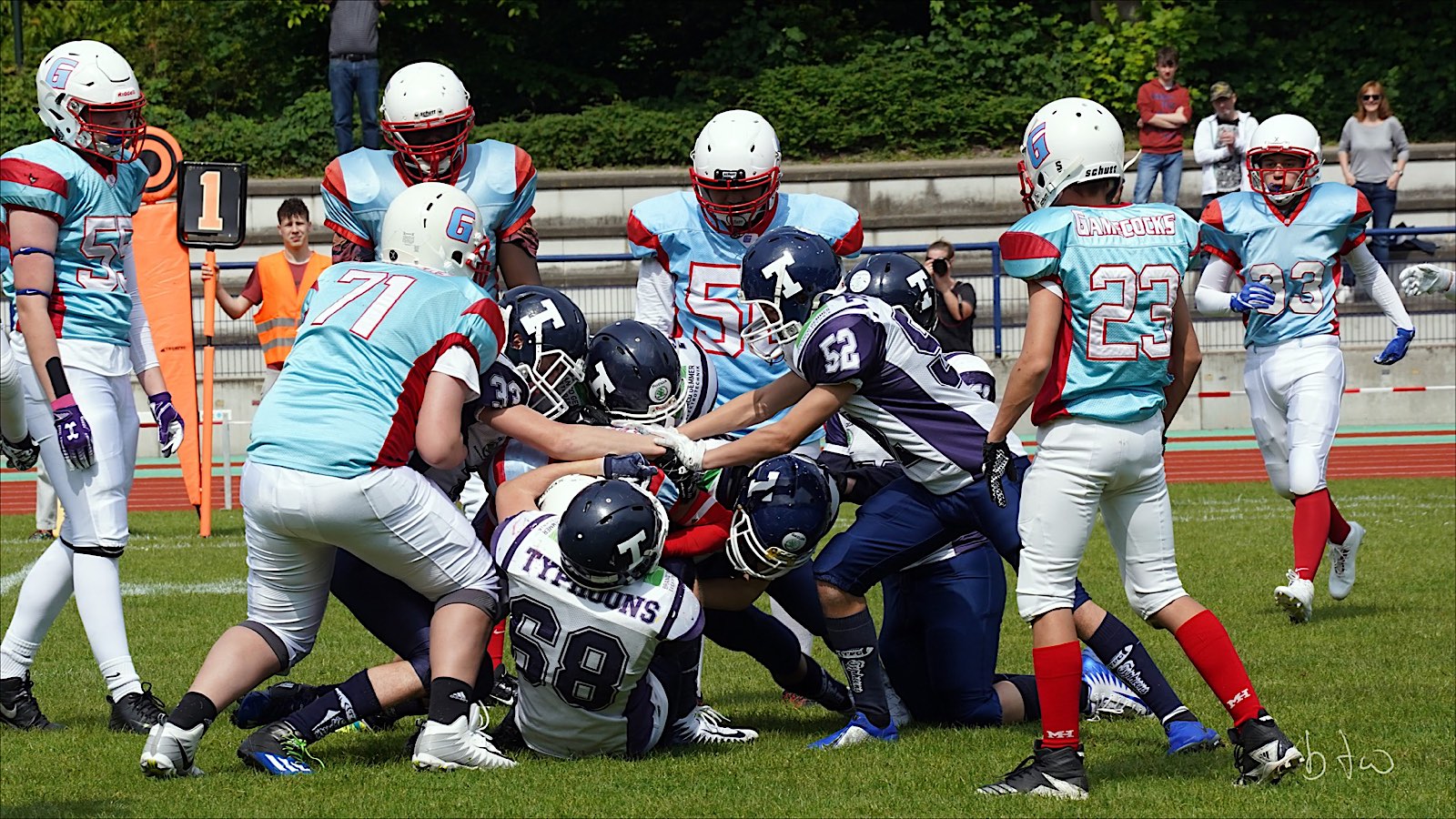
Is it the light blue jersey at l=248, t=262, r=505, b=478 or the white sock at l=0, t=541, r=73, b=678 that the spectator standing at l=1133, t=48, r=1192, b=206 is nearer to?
the white sock at l=0, t=541, r=73, b=678

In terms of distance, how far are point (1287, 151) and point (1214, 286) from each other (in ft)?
2.32

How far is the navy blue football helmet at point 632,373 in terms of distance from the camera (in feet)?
18.0

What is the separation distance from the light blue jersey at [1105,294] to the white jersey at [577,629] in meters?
1.27

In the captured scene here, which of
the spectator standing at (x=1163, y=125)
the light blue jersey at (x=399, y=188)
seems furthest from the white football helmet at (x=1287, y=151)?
the spectator standing at (x=1163, y=125)

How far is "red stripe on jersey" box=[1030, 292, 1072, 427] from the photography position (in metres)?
5.07

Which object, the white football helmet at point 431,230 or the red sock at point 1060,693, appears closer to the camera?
the red sock at point 1060,693

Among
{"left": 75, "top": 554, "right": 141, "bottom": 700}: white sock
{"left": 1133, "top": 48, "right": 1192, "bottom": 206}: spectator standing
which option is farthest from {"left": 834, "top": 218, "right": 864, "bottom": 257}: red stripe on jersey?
{"left": 1133, "top": 48, "right": 1192, "bottom": 206}: spectator standing

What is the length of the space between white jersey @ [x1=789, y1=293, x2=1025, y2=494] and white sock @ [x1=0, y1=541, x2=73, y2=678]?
2733 millimetres

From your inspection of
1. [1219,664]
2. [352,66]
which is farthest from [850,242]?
[352,66]

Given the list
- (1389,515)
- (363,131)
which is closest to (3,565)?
(363,131)

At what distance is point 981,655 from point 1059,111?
6.20 feet

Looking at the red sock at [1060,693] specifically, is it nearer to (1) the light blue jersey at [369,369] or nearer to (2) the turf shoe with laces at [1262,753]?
(2) the turf shoe with laces at [1262,753]

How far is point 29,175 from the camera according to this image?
614 cm

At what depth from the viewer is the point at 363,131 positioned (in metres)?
16.7
